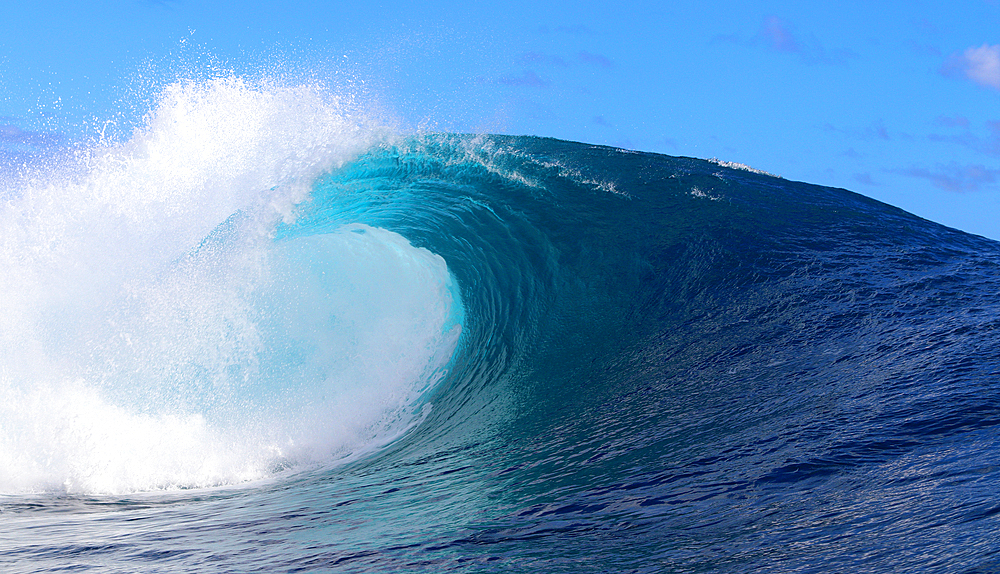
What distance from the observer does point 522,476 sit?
477 centimetres

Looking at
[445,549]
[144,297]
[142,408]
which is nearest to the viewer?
[445,549]

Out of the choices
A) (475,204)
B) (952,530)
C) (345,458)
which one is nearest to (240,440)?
(345,458)

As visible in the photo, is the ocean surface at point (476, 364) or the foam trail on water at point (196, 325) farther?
the foam trail on water at point (196, 325)

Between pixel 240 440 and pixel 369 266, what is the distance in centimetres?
355

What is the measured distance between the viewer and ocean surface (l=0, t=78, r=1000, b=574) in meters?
3.60

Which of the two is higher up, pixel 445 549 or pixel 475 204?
pixel 475 204

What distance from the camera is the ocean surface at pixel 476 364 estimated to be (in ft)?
11.8

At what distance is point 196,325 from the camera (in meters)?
7.77

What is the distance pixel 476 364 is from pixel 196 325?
3.10m

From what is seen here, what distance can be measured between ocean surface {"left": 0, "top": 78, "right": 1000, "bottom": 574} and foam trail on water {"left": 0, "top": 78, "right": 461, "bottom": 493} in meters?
0.03

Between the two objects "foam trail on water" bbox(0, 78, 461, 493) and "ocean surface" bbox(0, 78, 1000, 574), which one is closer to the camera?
"ocean surface" bbox(0, 78, 1000, 574)

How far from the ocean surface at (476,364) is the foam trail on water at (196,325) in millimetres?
31

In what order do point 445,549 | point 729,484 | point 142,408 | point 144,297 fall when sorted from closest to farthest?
point 445,549 < point 729,484 < point 142,408 < point 144,297

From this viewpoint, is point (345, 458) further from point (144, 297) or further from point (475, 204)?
point (475, 204)
